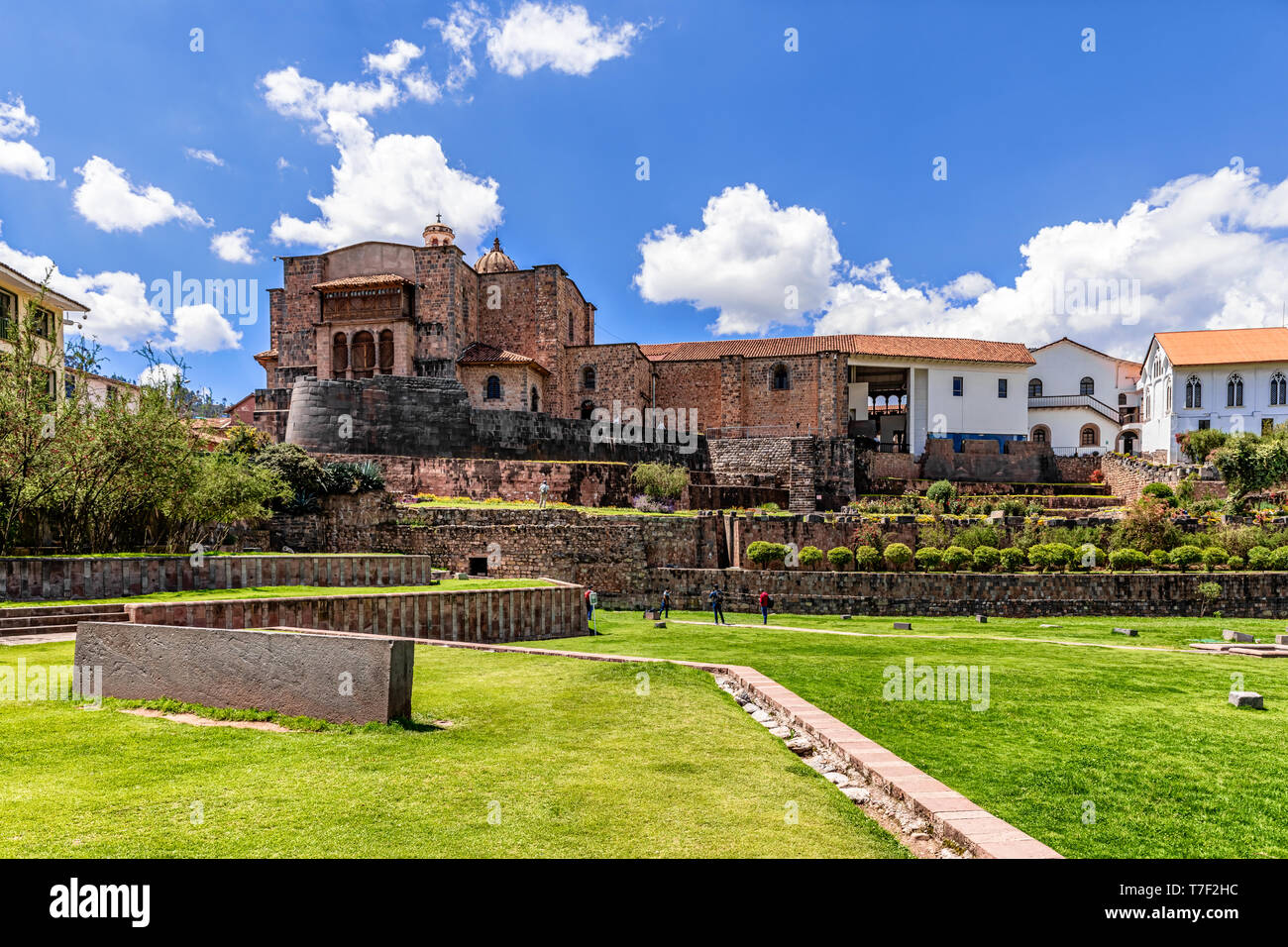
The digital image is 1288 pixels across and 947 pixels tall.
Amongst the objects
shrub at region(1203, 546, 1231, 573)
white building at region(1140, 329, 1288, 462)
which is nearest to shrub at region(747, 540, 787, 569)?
shrub at region(1203, 546, 1231, 573)

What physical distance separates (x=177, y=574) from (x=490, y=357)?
2741 cm

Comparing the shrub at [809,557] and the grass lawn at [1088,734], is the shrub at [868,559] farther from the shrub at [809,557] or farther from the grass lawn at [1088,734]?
the grass lawn at [1088,734]

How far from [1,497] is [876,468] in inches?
1492

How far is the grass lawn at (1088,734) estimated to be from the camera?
4844 millimetres

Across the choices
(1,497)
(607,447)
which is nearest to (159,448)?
(1,497)

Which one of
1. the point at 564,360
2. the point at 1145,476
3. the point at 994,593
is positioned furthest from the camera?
the point at 564,360

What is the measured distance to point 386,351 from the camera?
40.0 metres

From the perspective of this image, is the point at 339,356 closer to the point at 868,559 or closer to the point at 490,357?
the point at 490,357

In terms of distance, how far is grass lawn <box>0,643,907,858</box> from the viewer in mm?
3740

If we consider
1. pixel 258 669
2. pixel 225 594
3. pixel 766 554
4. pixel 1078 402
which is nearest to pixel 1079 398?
pixel 1078 402

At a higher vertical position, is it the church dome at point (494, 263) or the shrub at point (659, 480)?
the church dome at point (494, 263)

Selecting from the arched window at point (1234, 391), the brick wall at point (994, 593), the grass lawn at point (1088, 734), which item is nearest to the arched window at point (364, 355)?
the brick wall at point (994, 593)

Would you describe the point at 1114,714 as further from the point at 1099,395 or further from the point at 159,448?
the point at 1099,395

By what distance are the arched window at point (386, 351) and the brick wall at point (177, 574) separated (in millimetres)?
24315
